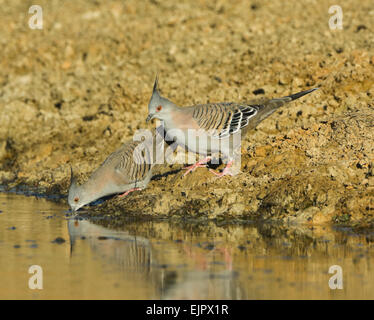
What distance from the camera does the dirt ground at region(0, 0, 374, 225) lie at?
8172 millimetres

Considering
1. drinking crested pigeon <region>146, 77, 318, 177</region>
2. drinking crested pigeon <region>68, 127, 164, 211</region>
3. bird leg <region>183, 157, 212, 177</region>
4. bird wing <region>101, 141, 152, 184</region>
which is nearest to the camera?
drinking crested pigeon <region>146, 77, 318, 177</region>

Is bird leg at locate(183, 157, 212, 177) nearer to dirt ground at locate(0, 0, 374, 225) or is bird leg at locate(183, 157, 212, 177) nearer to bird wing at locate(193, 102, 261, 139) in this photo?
dirt ground at locate(0, 0, 374, 225)

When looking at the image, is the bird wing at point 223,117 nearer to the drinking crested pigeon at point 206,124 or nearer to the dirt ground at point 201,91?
the drinking crested pigeon at point 206,124

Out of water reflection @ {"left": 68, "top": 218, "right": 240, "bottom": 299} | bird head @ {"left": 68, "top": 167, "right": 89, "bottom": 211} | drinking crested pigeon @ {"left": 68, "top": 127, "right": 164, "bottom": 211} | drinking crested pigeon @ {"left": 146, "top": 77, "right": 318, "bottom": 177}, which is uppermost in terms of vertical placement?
drinking crested pigeon @ {"left": 146, "top": 77, "right": 318, "bottom": 177}

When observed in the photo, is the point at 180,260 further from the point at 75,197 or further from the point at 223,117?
the point at 223,117

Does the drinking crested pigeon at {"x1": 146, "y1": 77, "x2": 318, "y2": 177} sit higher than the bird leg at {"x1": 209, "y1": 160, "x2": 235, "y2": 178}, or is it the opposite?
the drinking crested pigeon at {"x1": 146, "y1": 77, "x2": 318, "y2": 177}

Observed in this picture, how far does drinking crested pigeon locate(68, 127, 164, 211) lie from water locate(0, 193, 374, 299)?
1.94 feet

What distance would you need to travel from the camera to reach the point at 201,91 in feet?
38.8

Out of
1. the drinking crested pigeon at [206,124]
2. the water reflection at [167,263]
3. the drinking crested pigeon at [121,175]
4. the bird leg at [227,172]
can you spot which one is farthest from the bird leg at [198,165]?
the water reflection at [167,263]

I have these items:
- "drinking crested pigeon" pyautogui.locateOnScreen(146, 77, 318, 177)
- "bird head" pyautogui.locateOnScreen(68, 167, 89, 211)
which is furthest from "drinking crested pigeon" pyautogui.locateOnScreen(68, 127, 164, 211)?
"drinking crested pigeon" pyautogui.locateOnScreen(146, 77, 318, 177)

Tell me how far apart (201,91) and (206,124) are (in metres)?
3.24

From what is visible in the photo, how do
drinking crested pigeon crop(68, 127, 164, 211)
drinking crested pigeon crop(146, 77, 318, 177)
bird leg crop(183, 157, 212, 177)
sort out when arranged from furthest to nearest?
1. bird leg crop(183, 157, 212, 177)
2. drinking crested pigeon crop(68, 127, 164, 211)
3. drinking crested pigeon crop(146, 77, 318, 177)

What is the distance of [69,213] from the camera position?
346 inches

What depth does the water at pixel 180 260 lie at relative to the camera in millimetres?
5312
